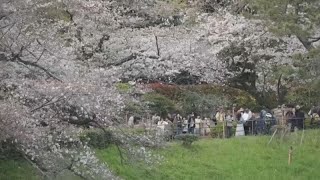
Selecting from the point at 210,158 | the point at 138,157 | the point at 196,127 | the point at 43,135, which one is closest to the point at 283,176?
the point at 210,158

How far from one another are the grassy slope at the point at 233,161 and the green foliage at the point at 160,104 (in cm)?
302

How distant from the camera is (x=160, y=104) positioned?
21.0 m

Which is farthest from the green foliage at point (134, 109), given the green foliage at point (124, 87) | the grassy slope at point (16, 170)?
the grassy slope at point (16, 170)

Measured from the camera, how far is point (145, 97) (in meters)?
20.5

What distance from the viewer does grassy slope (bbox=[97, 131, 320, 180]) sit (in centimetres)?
1562

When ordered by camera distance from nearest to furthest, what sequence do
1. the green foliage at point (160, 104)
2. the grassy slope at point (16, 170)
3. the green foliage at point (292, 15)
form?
the grassy slope at point (16, 170), the green foliage at point (292, 15), the green foliage at point (160, 104)

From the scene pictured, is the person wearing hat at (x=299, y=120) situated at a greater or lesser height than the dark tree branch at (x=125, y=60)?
lesser

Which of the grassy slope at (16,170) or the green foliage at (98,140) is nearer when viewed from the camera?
the grassy slope at (16,170)

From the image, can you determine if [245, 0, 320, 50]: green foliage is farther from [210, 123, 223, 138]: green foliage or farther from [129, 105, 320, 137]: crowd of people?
[210, 123, 223, 138]: green foliage

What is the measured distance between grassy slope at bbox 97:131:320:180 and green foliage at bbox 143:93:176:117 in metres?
3.02

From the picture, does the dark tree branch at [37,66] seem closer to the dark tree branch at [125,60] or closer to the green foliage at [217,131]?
the dark tree branch at [125,60]

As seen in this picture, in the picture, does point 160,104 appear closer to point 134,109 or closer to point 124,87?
point 124,87

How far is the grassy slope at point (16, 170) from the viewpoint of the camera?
13.7 meters

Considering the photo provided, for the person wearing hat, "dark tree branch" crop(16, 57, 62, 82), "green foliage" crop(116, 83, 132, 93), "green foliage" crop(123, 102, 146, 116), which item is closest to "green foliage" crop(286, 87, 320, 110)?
the person wearing hat
